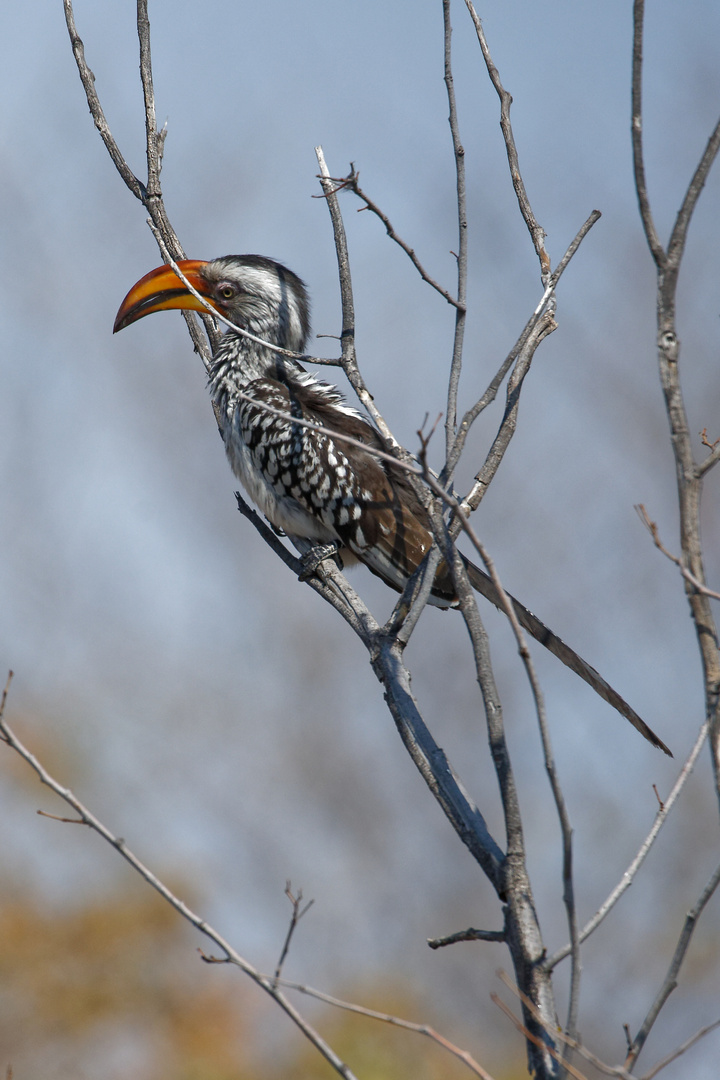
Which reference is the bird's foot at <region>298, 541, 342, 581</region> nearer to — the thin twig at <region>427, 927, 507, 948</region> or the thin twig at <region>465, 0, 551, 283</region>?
the thin twig at <region>465, 0, 551, 283</region>

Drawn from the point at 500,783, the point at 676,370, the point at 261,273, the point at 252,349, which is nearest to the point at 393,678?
the point at 500,783

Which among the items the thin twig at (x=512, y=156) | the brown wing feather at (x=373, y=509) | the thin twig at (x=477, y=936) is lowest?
the thin twig at (x=477, y=936)

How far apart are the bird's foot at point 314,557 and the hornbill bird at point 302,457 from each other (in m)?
0.13

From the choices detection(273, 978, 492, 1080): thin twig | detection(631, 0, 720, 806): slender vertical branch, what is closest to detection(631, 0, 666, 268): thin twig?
detection(631, 0, 720, 806): slender vertical branch

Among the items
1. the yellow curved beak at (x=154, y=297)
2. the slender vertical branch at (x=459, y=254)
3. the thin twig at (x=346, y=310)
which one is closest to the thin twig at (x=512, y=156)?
the slender vertical branch at (x=459, y=254)

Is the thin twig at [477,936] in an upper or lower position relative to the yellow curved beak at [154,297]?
lower

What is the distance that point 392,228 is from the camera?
2750mm

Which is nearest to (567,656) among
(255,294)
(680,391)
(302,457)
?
(302,457)

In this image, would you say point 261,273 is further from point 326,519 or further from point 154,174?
point 326,519

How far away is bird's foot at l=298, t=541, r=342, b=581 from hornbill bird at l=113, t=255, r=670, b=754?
5.3 inches

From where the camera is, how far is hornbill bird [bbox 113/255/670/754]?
4160 mm

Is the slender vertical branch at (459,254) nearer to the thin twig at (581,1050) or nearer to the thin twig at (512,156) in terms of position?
the thin twig at (512,156)

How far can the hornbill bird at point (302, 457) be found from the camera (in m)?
4.16

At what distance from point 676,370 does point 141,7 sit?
10.5 feet
